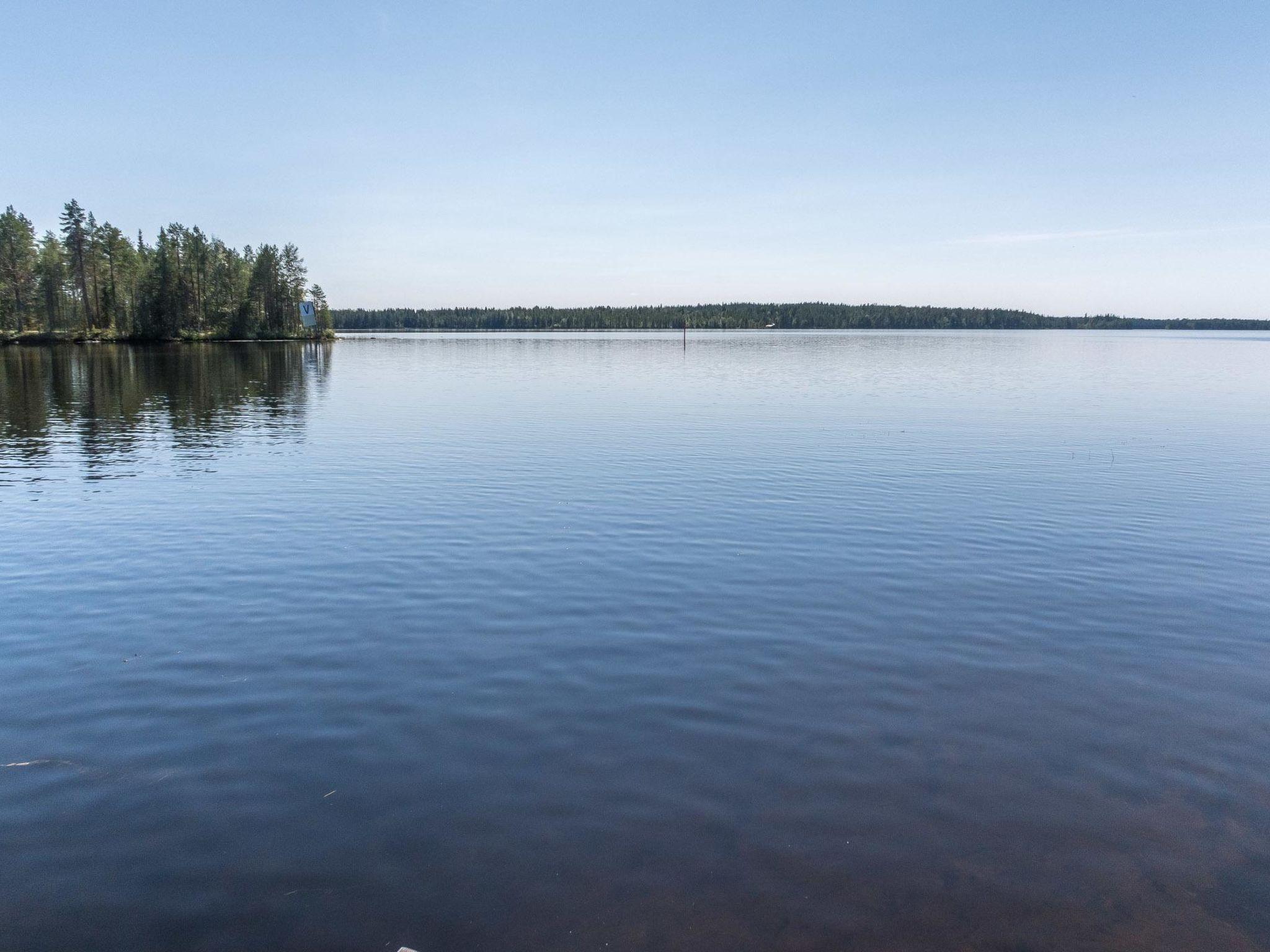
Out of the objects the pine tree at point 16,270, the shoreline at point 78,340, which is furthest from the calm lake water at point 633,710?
the pine tree at point 16,270

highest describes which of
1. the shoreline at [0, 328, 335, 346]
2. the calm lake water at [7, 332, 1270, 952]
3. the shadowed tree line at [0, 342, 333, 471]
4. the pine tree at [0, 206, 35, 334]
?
the pine tree at [0, 206, 35, 334]

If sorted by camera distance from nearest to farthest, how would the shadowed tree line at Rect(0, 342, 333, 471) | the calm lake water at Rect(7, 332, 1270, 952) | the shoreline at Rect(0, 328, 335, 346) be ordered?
the calm lake water at Rect(7, 332, 1270, 952)
the shadowed tree line at Rect(0, 342, 333, 471)
the shoreline at Rect(0, 328, 335, 346)

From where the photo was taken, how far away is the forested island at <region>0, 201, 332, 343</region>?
137 m

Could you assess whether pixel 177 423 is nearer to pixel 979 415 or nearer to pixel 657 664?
pixel 657 664

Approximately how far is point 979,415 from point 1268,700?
36.0 meters

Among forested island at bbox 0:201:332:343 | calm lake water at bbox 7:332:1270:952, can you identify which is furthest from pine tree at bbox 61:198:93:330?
calm lake water at bbox 7:332:1270:952

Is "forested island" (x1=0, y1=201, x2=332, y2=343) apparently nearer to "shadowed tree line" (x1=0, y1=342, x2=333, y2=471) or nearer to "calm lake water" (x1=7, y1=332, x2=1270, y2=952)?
"shadowed tree line" (x1=0, y1=342, x2=333, y2=471)

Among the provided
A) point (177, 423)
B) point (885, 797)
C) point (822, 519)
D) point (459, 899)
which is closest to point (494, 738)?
point (459, 899)

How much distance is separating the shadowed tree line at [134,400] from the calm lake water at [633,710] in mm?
7977

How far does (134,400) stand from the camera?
51688 mm

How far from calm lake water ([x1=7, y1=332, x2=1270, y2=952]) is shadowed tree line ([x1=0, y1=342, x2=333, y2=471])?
26.2 ft

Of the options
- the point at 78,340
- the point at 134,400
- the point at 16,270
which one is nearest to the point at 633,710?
the point at 134,400

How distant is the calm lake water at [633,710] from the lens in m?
7.41

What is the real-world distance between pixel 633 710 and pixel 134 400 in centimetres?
5191
